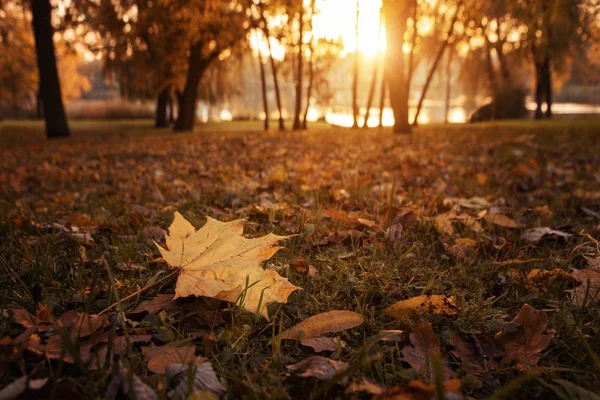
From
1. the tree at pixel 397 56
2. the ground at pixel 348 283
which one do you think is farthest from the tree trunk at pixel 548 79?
the ground at pixel 348 283

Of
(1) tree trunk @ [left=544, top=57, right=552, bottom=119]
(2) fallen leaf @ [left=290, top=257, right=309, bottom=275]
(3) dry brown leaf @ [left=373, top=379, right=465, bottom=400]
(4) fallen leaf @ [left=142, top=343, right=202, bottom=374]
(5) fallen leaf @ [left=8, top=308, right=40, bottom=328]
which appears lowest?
(4) fallen leaf @ [left=142, top=343, right=202, bottom=374]

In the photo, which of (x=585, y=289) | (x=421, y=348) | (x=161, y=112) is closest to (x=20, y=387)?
(x=421, y=348)

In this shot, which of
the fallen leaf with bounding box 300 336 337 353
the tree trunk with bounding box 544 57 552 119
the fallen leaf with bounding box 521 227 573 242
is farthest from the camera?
the tree trunk with bounding box 544 57 552 119

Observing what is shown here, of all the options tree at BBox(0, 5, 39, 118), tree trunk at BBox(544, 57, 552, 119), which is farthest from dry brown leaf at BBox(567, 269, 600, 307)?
tree at BBox(0, 5, 39, 118)

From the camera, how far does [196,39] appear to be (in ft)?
47.6

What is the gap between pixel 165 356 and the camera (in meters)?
0.97

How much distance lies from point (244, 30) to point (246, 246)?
596 inches

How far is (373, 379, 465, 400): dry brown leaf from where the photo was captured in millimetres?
758

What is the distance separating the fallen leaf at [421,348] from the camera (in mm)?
966

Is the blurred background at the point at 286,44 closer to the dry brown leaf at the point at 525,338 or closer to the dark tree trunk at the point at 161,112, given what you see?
the dark tree trunk at the point at 161,112

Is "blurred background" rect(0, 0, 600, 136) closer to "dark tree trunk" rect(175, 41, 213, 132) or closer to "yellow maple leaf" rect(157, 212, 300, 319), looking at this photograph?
"dark tree trunk" rect(175, 41, 213, 132)

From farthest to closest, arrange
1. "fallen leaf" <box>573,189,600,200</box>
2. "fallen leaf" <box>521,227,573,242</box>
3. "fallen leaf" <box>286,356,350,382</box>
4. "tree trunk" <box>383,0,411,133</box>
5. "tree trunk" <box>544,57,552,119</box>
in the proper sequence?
1. "tree trunk" <box>544,57,552,119</box>
2. "tree trunk" <box>383,0,411,133</box>
3. "fallen leaf" <box>573,189,600,200</box>
4. "fallen leaf" <box>521,227,573,242</box>
5. "fallen leaf" <box>286,356,350,382</box>

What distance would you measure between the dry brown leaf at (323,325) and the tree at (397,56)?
9312 mm

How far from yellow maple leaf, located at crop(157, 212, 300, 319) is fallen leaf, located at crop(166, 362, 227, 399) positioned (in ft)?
0.79
